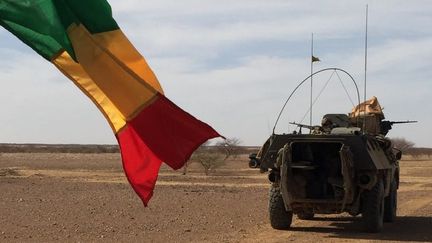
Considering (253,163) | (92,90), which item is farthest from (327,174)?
(92,90)

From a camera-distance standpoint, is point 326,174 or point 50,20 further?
point 326,174

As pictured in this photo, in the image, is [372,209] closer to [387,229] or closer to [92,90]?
[387,229]

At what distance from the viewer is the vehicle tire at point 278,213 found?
14836 mm

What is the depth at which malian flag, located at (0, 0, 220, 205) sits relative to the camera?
6133 millimetres

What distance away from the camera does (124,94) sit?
20.9ft

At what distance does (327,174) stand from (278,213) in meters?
1.22

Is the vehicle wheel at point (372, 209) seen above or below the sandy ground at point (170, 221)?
above

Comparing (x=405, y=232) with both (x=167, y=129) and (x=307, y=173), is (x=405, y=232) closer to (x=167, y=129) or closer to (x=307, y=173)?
(x=307, y=173)

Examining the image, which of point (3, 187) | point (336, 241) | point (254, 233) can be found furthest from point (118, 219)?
point (3, 187)

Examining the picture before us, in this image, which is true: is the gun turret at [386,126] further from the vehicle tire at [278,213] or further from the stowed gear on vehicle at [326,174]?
the vehicle tire at [278,213]

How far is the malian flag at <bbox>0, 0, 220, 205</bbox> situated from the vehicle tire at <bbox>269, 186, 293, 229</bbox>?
864 centimetres

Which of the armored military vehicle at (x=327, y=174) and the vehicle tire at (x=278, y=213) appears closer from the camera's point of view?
the armored military vehicle at (x=327, y=174)

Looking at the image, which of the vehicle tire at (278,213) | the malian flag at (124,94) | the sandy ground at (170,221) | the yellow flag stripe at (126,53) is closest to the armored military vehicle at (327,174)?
the vehicle tire at (278,213)

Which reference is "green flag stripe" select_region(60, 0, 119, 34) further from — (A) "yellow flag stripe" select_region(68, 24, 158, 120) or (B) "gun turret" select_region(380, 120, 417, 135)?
(B) "gun turret" select_region(380, 120, 417, 135)
